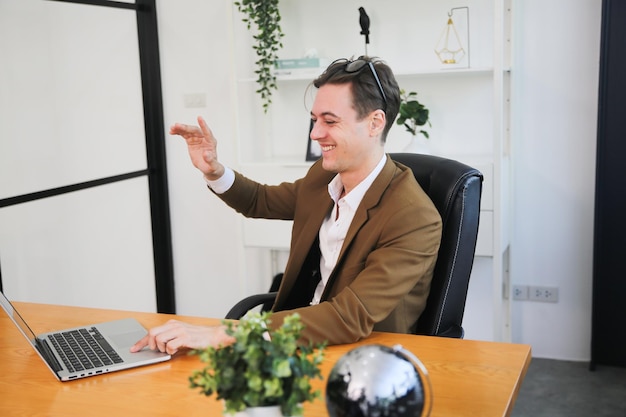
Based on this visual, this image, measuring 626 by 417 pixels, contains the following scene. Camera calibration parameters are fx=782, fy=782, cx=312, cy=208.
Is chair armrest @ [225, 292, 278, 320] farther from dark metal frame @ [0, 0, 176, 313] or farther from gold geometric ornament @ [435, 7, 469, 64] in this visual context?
dark metal frame @ [0, 0, 176, 313]

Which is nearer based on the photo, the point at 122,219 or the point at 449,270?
the point at 449,270

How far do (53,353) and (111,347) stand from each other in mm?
119

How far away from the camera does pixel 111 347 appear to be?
169cm

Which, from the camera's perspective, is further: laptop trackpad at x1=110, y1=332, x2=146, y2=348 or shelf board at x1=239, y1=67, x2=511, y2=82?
shelf board at x1=239, y1=67, x2=511, y2=82

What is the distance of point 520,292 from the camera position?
12.0ft

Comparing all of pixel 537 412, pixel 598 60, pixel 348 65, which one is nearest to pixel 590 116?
pixel 598 60

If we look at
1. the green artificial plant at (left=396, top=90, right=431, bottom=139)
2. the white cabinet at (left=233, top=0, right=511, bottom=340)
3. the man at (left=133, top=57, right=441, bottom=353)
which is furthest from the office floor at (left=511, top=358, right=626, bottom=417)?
the man at (left=133, top=57, right=441, bottom=353)

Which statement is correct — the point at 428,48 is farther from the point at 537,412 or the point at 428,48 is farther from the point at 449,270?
the point at 449,270

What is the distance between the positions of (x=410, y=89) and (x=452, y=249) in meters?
1.85

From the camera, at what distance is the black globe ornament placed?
1028 millimetres

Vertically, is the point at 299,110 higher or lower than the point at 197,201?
higher

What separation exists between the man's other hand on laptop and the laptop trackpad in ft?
0.20

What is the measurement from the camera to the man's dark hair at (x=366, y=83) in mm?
1987

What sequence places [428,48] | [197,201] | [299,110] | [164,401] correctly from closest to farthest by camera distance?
[164,401] < [428,48] < [299,110] < [197,201]
